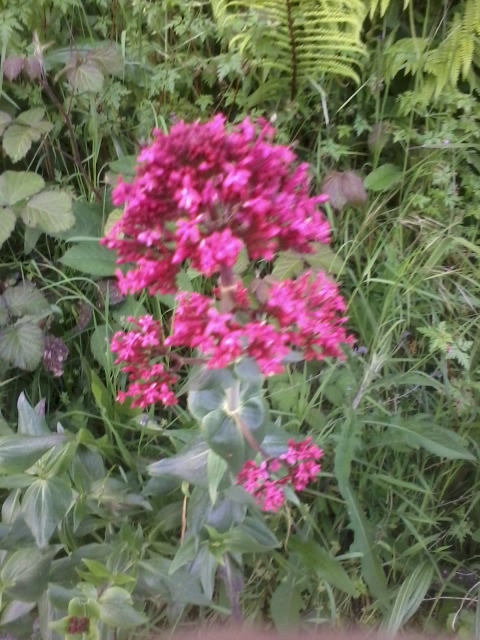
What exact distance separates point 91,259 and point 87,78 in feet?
1.82

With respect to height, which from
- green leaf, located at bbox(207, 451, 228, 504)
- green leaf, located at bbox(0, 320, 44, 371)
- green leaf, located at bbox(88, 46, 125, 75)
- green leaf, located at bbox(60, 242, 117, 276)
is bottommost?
green leaf, located at bbox(0, 320, 44, 371)

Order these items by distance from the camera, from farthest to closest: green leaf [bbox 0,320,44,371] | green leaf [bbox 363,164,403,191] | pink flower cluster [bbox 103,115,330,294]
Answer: green leaf [bbox 363,164,403,191] < green leaf [bbox 0,320,44,371] < pink flower cluster [bbox 103,115,330,294]

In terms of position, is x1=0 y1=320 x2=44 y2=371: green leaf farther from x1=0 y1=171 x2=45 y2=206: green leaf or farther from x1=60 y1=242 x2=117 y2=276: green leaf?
x1=0 y1=171 x2=45 y2=206: green leaf

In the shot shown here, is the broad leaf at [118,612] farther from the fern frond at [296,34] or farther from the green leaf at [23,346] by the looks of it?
the fern frond at [296,34]

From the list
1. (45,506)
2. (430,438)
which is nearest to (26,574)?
(45,506)

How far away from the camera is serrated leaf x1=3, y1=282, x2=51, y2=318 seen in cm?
183

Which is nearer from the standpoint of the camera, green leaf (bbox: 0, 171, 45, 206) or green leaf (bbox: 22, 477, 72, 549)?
green leaf (bbox: 22, 477, 72, 549)

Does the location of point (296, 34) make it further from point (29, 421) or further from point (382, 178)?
point (29, 421)

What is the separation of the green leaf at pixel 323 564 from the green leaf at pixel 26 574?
0.63 m

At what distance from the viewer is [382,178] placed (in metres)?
1.96

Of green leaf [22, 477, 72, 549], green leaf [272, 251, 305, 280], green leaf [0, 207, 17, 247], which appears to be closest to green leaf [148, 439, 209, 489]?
green leaf [22, 477, 72, 549]

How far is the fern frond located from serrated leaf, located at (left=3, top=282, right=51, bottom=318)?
40.6 inches

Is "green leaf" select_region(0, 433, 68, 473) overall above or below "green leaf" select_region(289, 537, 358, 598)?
above

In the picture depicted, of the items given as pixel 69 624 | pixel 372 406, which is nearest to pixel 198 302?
pixel 69 624
